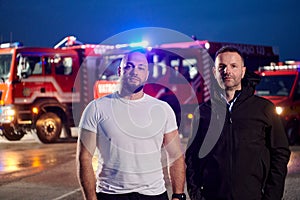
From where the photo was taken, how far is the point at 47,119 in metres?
15.8

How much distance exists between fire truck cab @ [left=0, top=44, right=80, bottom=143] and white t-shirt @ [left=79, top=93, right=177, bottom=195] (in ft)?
39.8

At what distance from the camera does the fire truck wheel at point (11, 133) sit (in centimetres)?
1588

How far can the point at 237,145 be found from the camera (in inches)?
133

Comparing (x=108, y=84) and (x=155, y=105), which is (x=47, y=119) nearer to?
(x=108, y=84)

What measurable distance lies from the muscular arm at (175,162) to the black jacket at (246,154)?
144 millimetres

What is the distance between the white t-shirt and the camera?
3398 millimetres

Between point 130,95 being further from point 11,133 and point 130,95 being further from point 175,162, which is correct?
point 11,133

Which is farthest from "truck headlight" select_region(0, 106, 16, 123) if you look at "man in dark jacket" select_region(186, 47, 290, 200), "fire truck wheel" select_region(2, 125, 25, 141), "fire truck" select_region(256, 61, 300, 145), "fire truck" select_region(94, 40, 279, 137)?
"man in dark jacket" select_region(186, 47, 290, 200)

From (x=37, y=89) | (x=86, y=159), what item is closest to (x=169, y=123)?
(x=86, y=159)

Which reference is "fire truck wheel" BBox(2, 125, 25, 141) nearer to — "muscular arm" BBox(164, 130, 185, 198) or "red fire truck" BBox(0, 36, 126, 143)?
"red fire truck" BBox(0, 36, 126, 143)

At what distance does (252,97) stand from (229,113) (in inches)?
7.0

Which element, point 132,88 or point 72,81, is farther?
point 72,81

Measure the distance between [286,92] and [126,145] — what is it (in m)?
11.5

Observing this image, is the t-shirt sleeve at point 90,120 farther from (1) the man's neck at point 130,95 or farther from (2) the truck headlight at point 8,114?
(2) the truck headlight at point 8,114
